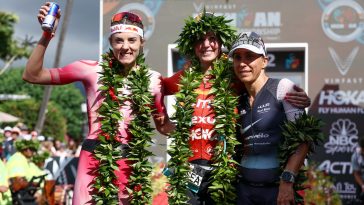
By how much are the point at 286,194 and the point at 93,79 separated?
1.62 metres

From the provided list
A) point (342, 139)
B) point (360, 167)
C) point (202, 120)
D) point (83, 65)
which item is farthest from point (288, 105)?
point (342, 139)

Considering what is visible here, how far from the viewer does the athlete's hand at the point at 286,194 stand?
4141 millimetres

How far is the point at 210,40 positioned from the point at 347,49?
712cm

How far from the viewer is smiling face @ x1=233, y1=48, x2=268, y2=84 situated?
174 inches

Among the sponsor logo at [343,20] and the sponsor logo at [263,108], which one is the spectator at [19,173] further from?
the sponsor logo at [263,108]

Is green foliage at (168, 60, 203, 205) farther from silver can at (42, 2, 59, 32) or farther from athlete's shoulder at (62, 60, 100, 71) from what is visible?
silver can at (42, 2, 59, 32)

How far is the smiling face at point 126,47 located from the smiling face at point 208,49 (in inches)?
18.0

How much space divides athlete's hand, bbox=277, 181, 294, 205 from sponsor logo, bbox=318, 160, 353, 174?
7487mm

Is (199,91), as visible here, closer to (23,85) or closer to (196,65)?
(196,65)

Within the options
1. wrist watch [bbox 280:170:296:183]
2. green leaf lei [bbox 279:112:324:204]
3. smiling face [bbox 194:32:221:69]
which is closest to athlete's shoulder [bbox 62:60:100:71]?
smiling face [bbox 194:32:221:69]

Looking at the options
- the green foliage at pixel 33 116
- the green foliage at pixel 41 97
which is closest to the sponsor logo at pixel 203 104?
the green foliage at pixel 41 97

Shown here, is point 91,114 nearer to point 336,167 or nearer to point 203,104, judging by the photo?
point 203,104

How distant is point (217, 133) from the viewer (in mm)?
4684

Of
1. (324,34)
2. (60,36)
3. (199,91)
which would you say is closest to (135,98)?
(199,91)
